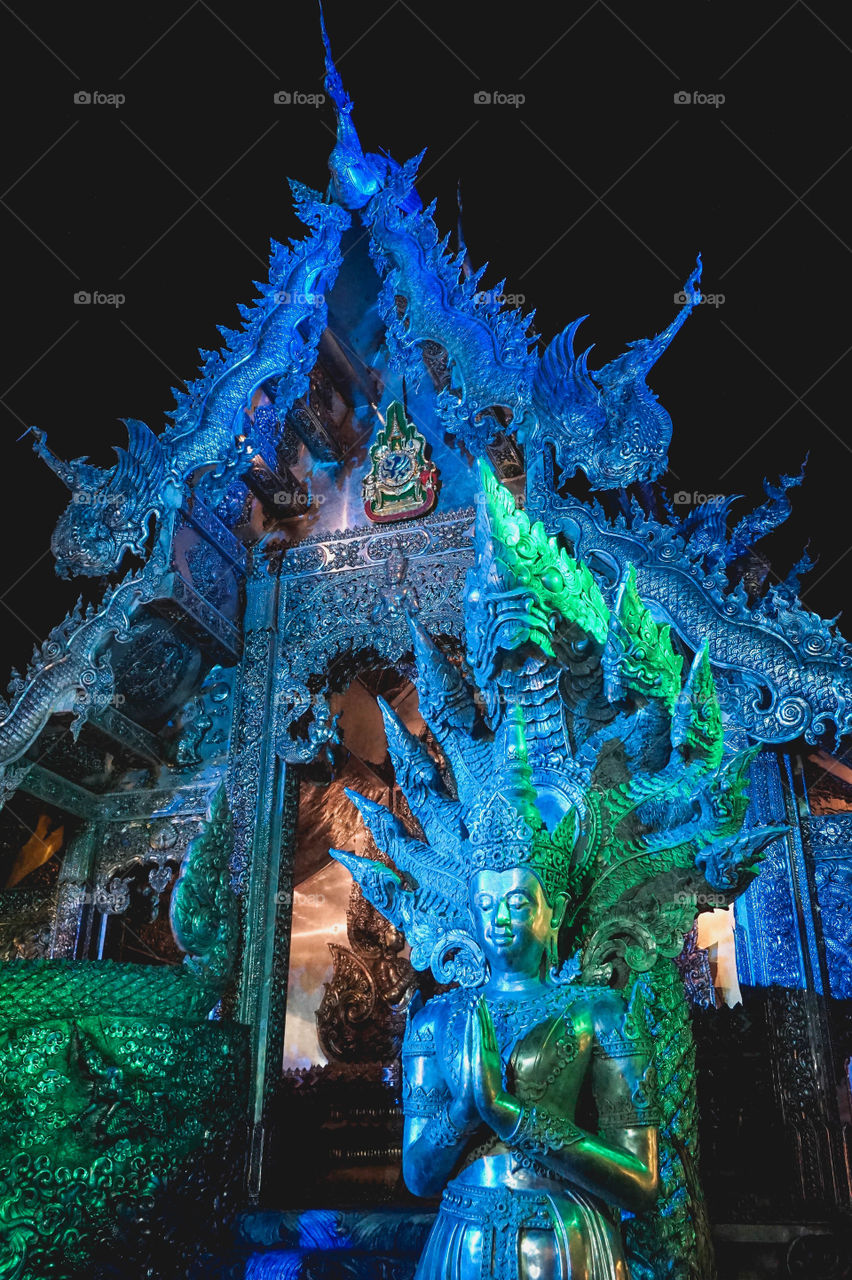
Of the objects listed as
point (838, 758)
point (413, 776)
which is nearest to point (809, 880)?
point (838, 758)

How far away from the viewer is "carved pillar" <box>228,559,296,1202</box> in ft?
15.6

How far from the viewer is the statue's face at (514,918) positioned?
2.92 m

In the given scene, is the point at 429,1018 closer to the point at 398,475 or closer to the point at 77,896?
the point at 77,896

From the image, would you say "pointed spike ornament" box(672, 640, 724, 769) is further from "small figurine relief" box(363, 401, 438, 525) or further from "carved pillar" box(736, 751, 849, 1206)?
"small figurine relief" box(363, 401, 438, 525)

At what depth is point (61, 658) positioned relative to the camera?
532cm

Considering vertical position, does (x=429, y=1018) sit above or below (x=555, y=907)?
below

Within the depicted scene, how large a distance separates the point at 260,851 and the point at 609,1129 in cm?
282

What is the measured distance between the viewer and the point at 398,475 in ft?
19.5

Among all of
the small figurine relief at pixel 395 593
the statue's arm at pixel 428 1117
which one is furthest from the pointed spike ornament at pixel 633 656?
the small figurine relief at pixel 395 593

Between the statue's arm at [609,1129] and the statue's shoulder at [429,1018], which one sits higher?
the statue's shoulder at [429,1018]

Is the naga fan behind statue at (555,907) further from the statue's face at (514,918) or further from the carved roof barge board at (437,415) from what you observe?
the carved roof barge board at (437,415)

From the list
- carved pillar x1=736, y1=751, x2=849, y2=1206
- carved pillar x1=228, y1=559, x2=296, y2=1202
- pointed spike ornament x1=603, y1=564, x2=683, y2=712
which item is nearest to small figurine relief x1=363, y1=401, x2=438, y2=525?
carved pillar x1=228, y1=559, x2=296, y2=1202

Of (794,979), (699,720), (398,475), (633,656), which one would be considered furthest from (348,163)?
(794,979)

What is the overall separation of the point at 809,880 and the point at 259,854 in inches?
110
